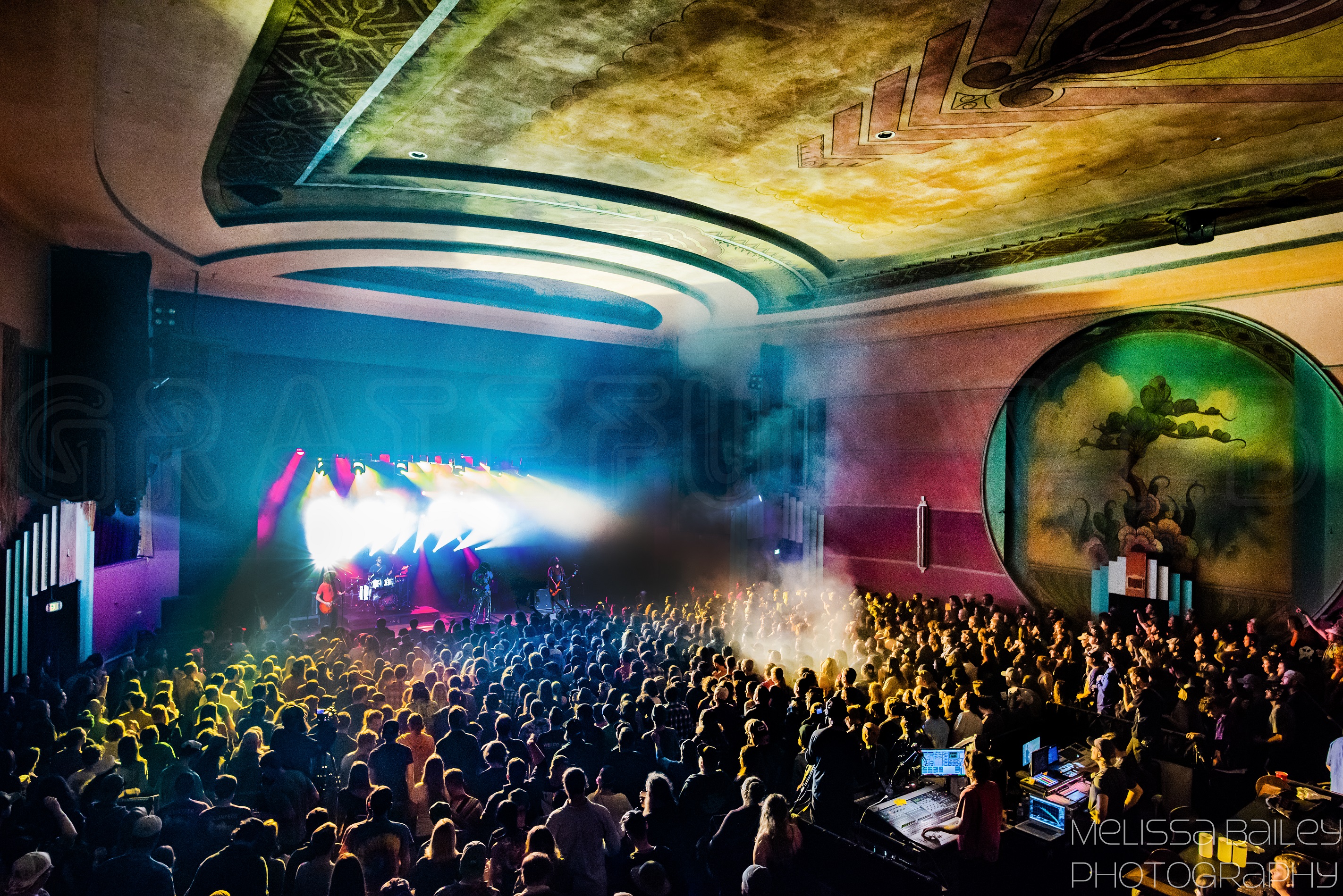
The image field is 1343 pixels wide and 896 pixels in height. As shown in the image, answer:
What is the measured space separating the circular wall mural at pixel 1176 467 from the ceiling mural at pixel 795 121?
76.0 inches

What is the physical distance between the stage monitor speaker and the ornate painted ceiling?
0.82 m

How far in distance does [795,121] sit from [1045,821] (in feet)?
18.1

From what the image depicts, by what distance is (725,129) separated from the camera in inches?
255

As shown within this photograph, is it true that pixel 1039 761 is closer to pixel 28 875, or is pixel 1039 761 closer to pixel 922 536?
pixel 28 875

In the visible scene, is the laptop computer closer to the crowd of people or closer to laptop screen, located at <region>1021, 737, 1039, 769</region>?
the crowd of people

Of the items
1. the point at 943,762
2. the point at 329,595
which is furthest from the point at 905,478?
the point at 329,595

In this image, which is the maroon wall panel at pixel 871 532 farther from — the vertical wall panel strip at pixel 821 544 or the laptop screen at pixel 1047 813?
the laptop screen at pixel 1047 813

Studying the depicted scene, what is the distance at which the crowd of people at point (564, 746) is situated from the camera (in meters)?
3.84

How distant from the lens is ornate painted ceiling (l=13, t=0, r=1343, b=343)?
15.7ft

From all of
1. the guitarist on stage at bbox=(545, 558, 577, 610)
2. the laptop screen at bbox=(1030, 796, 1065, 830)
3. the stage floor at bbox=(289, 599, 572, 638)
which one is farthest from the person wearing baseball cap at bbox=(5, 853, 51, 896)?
the guitarist on stage at bbox=(545, 558, 577, 610)

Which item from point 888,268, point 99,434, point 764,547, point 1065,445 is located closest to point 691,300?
point 888,268

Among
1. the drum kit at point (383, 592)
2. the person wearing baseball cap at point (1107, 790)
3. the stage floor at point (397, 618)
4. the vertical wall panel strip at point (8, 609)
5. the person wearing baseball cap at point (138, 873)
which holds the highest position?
the vertical wall panel strip at point (8, 609)

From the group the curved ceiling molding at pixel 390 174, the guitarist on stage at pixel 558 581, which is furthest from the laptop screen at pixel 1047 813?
the guitarist on stage at pixel 558 581

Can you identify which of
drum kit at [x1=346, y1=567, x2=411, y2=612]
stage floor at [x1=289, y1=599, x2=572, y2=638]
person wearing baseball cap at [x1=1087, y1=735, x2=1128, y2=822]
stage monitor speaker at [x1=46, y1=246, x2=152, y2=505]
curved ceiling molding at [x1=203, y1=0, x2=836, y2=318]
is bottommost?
stage floor at [x1=289, y1=599, x2=572, y2=638]
